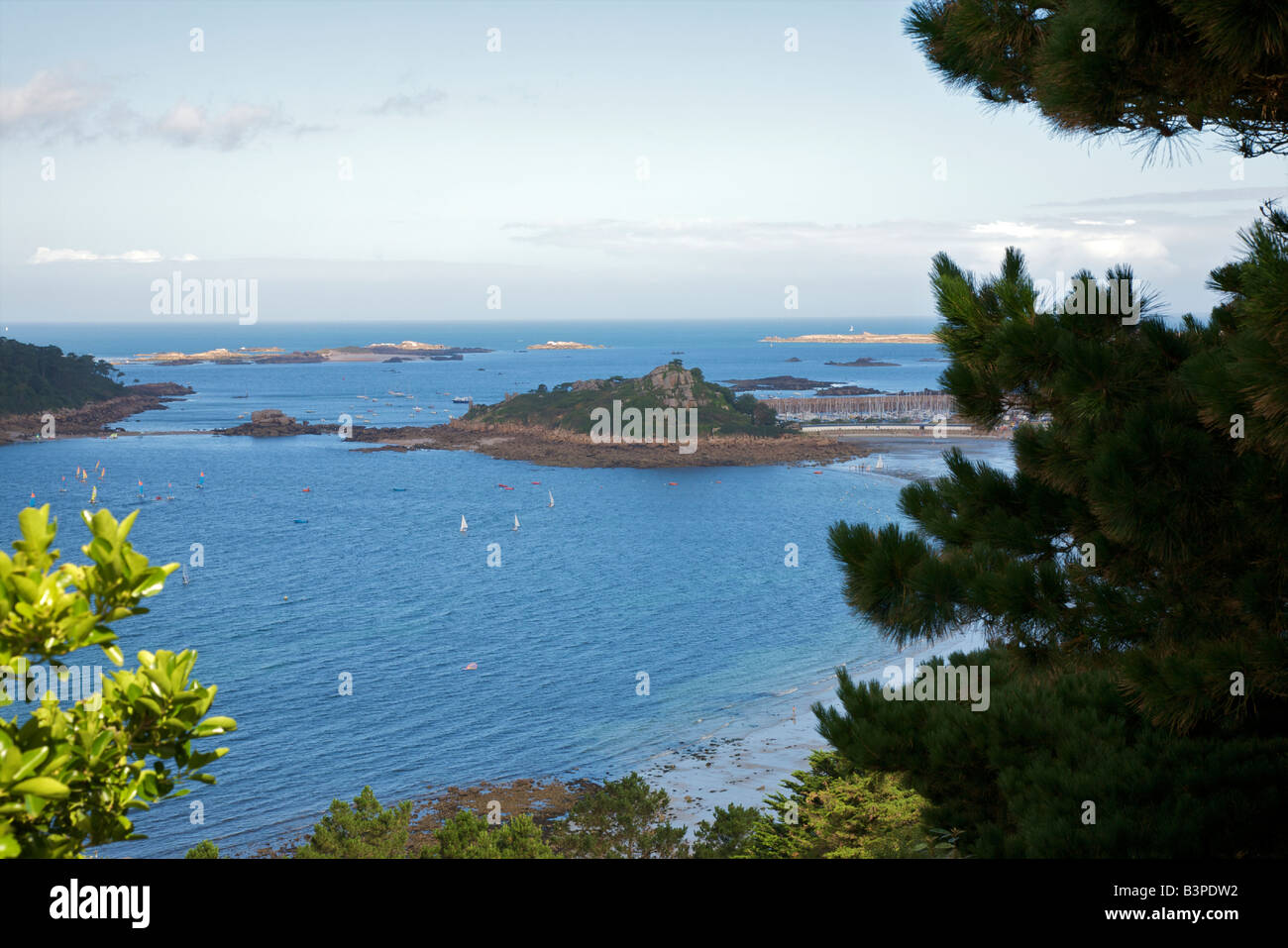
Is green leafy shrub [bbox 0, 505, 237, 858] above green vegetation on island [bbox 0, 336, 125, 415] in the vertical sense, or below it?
below

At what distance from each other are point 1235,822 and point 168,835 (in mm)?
23056

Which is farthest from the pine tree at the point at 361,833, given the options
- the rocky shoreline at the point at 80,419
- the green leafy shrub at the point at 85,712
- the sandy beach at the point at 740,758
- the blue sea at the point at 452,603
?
the rocky shoreline at the point at 80,419

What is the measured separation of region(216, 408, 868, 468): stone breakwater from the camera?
278 feet

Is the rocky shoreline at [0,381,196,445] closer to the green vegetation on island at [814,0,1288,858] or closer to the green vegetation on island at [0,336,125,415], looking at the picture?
the green vegetation on island at [0,336,125,415]

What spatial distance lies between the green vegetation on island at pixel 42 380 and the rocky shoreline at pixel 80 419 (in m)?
0.92

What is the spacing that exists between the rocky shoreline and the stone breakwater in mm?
14294

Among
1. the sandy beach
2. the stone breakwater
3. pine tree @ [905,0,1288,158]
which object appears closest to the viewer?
pine tree @ [905,0,1288,158]

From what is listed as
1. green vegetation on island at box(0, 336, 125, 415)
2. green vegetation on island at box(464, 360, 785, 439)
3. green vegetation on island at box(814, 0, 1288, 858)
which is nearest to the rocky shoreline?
green vegetation on island at box(0, 336, 125, 415)

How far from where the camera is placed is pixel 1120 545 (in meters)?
6.36

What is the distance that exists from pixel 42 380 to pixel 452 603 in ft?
248

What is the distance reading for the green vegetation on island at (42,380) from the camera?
94562 millimetres

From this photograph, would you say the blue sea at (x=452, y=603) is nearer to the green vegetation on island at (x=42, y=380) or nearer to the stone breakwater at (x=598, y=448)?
the stone breakwater at (x=598, y=448)

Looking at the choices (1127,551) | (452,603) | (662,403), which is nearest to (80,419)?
(662,403)
